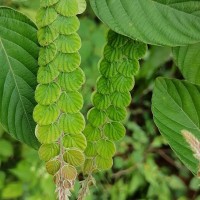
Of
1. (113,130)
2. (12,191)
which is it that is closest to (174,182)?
(12,191)

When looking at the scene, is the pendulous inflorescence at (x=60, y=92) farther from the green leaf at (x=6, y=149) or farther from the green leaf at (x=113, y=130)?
the green leaf at (x=6, y=149)

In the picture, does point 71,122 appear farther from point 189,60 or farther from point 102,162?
point 189,60

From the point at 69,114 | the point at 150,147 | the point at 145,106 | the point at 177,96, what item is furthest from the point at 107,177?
the point at 69,114

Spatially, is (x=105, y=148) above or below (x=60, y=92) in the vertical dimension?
below

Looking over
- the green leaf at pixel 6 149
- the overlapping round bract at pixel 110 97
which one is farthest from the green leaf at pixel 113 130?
the green leaf at pixel 6 149

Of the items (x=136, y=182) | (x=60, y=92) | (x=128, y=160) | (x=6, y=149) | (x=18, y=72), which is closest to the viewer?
(x=60, y=92)

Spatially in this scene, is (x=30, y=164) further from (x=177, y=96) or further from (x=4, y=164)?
(x=177, y=96)
